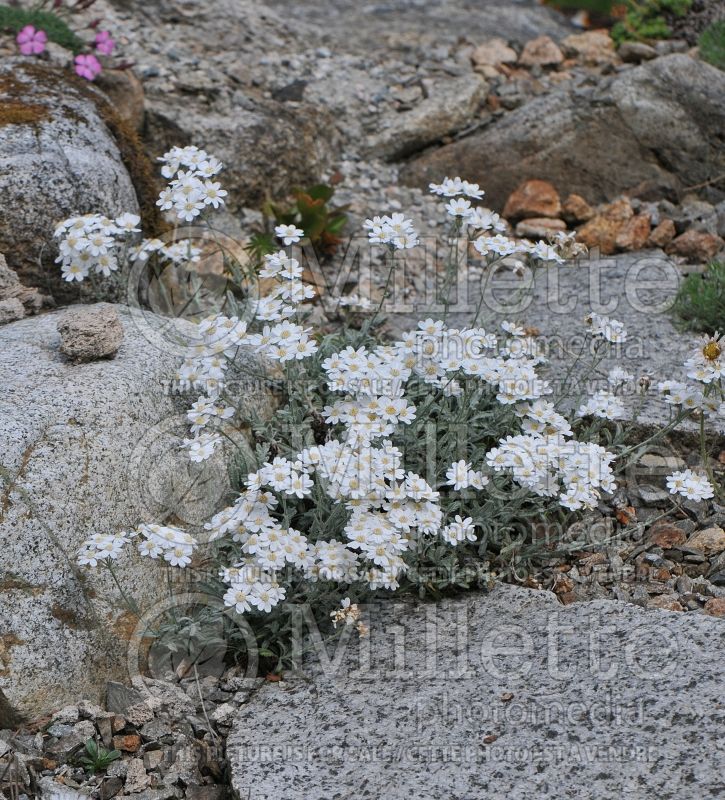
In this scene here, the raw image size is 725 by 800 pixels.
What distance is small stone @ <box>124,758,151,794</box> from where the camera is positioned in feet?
9.91

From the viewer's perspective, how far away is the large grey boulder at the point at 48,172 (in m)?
4.46

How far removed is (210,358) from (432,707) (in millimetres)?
1478

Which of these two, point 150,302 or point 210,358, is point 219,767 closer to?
point 210,358

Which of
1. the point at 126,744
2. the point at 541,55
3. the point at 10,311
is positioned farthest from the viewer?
the point at 541,55

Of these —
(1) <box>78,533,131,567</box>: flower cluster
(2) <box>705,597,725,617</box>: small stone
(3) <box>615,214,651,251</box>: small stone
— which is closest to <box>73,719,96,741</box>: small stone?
(1) <box>78,533,131,567</box>: flower cluster

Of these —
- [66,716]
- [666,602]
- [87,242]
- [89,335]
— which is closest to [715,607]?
[666,602]

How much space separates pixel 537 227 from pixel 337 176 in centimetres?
141

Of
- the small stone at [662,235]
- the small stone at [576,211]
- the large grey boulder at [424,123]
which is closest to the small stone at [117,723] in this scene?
the small stone at [662,235]

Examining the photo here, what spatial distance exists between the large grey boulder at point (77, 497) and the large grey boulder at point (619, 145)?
344 centimetres

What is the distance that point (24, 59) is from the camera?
208 inches

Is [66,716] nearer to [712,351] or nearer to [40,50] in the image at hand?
[712,351]

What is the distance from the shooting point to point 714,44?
7.25 m

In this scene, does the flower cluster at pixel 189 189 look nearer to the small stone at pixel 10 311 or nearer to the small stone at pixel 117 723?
the small stone at pixel 10 311

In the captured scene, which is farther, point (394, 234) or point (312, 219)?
point (312, 219)
